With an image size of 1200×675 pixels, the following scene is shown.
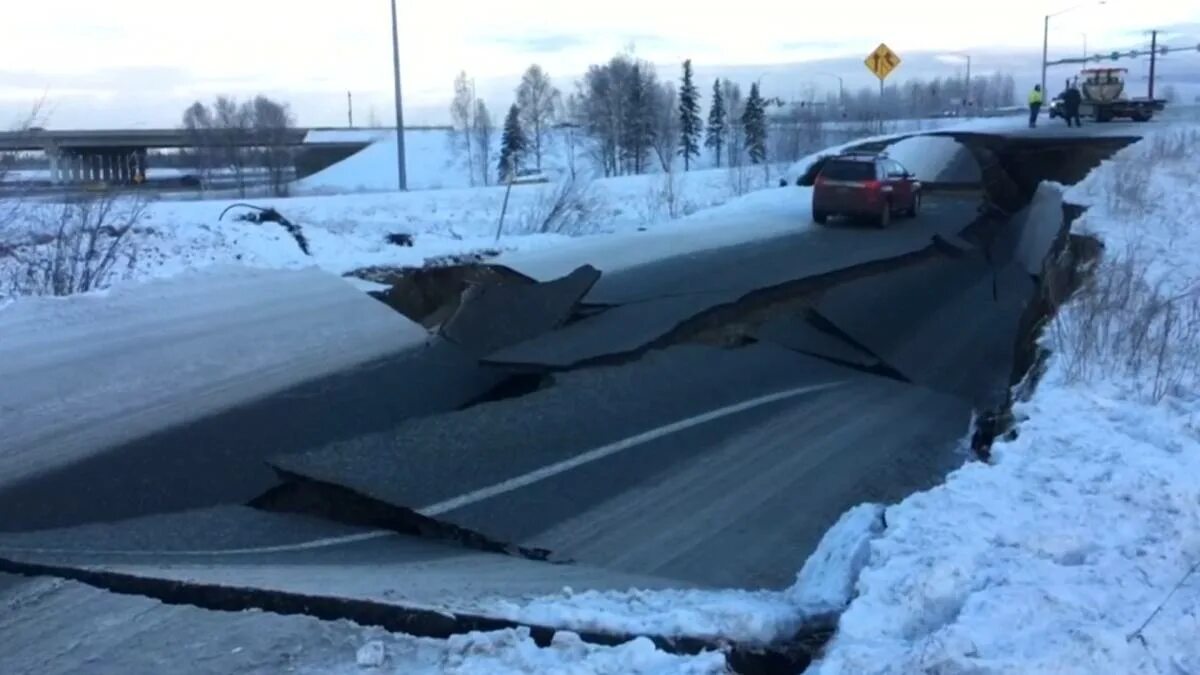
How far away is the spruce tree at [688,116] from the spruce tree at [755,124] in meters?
9.25

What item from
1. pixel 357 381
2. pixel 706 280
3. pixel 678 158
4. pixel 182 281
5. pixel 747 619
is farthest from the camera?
pixel 678 158

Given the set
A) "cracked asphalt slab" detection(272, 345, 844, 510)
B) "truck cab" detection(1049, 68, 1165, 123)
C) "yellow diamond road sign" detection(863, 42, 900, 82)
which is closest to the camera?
"cracked asphalt slab" detection(272, 345, 844, 510)

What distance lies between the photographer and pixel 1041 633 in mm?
4781

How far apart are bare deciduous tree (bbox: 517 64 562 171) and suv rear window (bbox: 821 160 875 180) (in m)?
88.5

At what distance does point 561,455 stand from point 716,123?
103714 millimetres

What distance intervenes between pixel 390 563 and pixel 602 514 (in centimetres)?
209

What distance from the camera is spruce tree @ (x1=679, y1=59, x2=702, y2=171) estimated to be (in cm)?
10694

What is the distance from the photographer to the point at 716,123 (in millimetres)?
111312

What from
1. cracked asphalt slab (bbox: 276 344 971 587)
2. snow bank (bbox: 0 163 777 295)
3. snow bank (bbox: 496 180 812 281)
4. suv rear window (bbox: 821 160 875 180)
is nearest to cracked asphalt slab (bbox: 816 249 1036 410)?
cracked asphalt slab (bbox: 276 344 971 587)

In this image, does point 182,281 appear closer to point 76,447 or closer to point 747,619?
point 76,447

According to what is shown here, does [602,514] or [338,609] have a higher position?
[338,609]

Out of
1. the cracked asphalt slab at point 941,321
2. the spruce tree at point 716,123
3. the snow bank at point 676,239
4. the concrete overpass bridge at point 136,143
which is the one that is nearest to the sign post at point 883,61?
the snow bank at point 676,239

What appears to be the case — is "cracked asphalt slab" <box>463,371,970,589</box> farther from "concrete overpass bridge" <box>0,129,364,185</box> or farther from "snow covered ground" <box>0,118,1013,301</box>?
A: "concrete overpass bridge" <box>0,129,364,185</box>

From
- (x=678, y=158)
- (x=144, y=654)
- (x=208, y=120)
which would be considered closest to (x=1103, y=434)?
(x=144, y=654)
